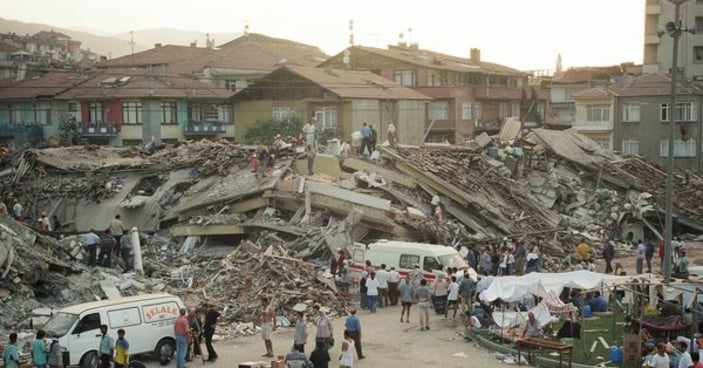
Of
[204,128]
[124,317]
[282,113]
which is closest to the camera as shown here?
[124,317]

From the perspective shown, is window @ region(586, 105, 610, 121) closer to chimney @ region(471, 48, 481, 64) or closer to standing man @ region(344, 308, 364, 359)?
chimney @ region(471, 48, 481, 64)

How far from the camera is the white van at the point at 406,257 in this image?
89.2 feet

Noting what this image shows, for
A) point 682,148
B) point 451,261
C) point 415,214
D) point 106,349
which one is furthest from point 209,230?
point 682,148

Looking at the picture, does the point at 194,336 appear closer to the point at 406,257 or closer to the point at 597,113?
the point at 406,257

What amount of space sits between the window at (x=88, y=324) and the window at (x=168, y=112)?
4788 cm

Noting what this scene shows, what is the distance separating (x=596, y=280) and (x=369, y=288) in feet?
22.3

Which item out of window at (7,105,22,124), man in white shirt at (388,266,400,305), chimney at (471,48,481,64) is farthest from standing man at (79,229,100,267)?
chimney at (471,48,481,64)

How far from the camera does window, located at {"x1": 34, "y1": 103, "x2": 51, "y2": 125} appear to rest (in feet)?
233

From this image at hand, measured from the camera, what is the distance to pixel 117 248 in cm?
3128

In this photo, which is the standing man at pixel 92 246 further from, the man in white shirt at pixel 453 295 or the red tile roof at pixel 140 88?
the red tile roof at pixel 140 88

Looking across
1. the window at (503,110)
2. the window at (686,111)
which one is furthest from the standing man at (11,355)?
the window at (503,110)

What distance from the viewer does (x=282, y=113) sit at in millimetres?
63594

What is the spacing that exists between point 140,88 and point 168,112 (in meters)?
2.75

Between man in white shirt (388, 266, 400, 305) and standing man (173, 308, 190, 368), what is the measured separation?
8.88 m
